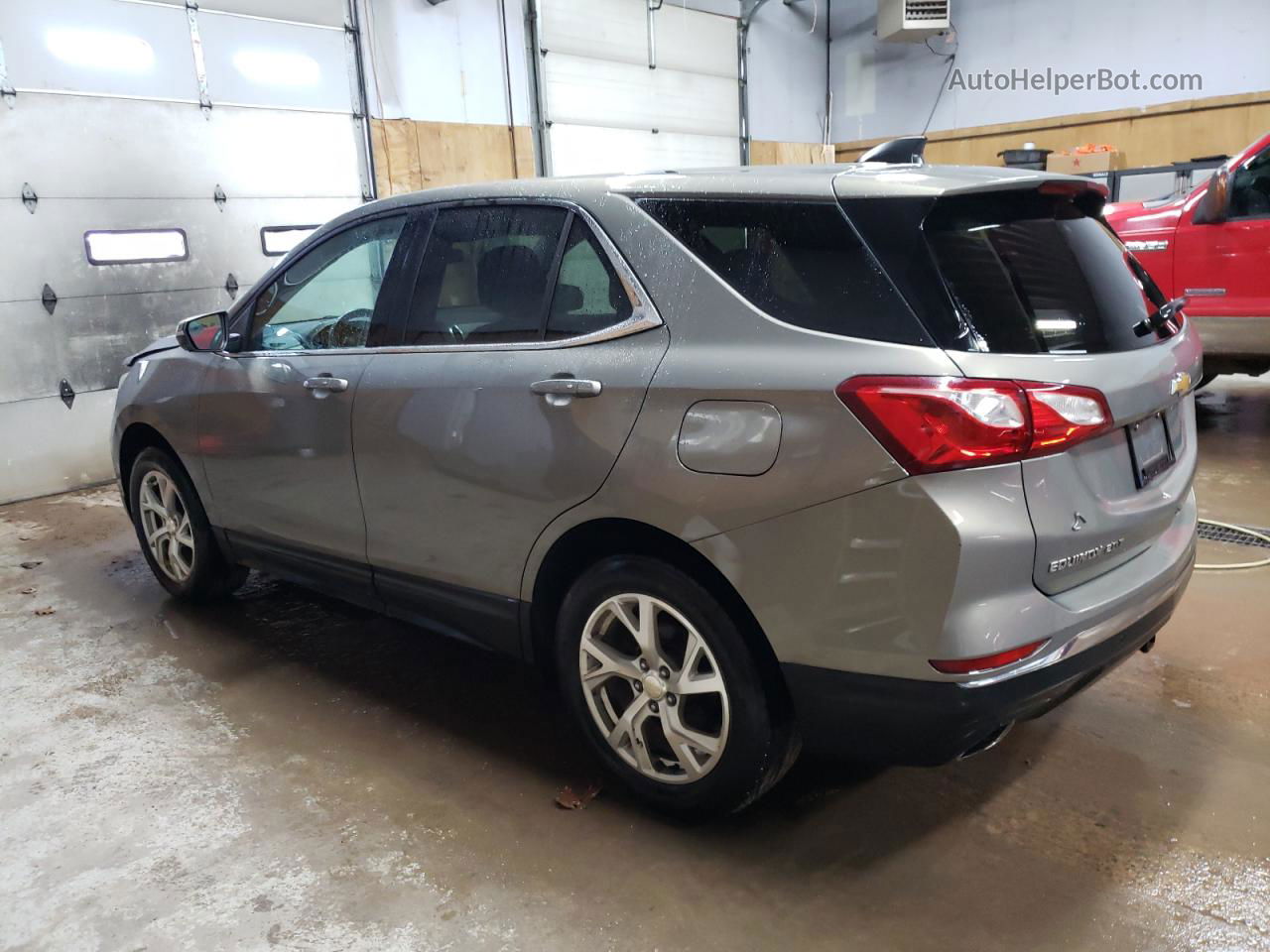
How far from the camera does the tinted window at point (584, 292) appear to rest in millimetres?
2352

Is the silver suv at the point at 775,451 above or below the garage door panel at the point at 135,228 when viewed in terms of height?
below

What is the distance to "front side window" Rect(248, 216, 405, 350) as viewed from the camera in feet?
10.0

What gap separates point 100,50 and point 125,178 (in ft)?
2.74

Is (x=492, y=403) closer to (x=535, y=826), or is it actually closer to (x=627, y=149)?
(x=535, y=826)

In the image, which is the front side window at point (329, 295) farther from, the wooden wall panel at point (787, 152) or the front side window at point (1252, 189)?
the wooden wall panel at point (787, 152)

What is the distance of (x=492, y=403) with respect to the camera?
2.53 metres

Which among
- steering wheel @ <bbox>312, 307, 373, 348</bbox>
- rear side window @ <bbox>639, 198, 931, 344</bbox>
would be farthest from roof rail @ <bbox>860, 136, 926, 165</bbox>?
steering wheel @ <bbox>312, 307, 373, 348</bbox>

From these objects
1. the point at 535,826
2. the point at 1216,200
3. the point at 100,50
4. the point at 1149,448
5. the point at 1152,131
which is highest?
the point at 100,50

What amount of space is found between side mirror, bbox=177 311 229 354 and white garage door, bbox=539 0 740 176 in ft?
20.7

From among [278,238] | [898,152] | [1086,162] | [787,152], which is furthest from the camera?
[787,152]

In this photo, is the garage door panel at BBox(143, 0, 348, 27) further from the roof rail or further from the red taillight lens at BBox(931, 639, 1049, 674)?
the red taillight lens at BBox(931, 639, 1049, 674)

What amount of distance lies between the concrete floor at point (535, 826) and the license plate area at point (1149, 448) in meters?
0.86

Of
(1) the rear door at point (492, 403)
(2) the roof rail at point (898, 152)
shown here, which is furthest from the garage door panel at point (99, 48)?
(2) the roof rail at point (898, 152)

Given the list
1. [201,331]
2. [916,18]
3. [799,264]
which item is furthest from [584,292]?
[916,18]
